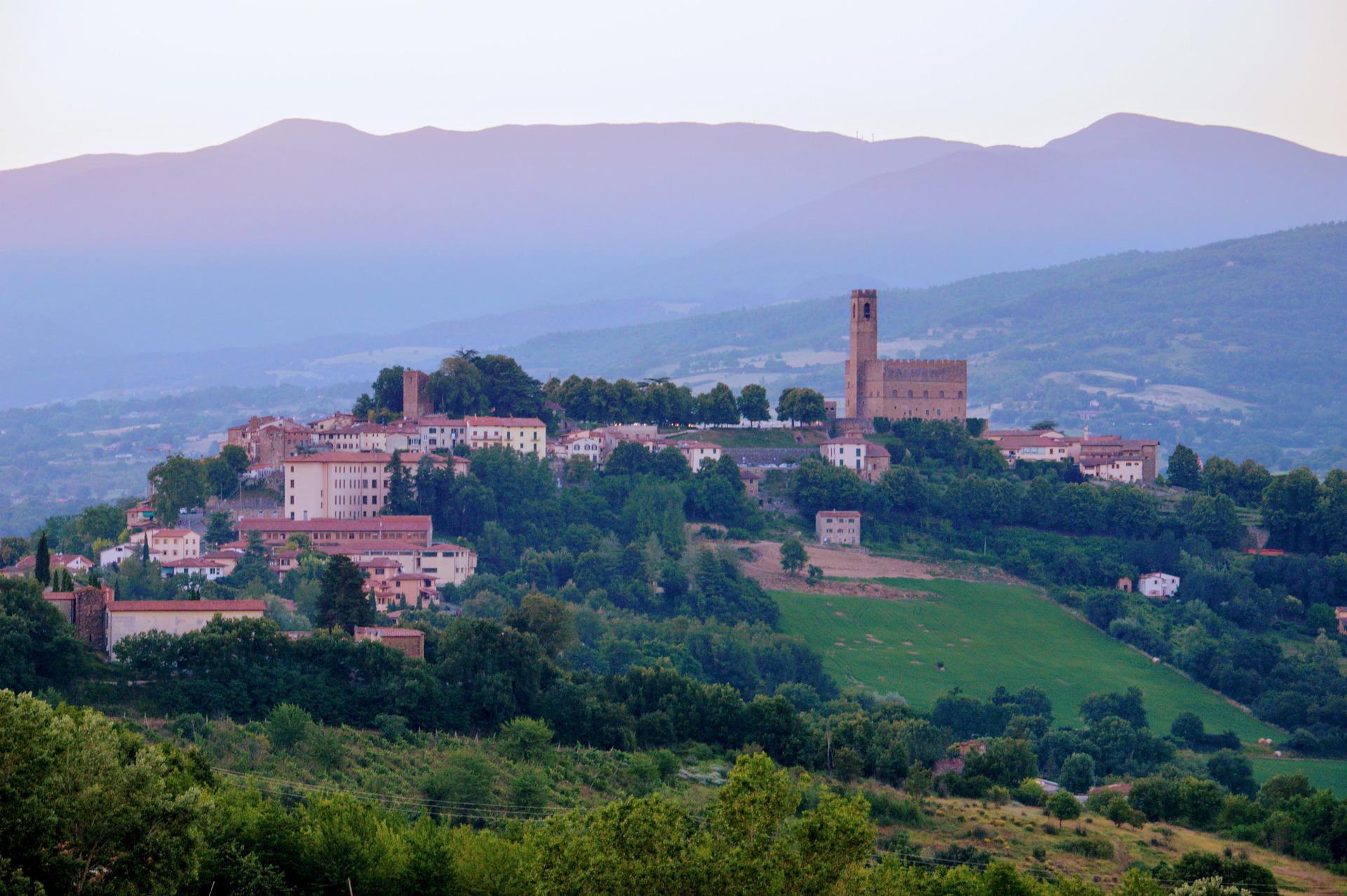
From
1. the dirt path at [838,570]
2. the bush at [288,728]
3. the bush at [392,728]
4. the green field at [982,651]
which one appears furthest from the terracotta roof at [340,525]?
the bush at [288,728]

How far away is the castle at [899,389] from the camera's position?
74688 millimetres

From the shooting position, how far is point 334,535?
55.2m

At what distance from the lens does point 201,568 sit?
51.1 m

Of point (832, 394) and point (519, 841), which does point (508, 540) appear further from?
point (832, 394)

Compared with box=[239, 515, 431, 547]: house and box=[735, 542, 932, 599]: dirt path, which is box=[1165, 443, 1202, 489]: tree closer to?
box=[735, 542, 932, 599]: dirt path

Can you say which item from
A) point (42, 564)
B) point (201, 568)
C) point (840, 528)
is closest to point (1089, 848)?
point (42, 564)

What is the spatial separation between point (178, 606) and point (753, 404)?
36118 millimetres

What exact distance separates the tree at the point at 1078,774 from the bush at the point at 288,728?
17.8 meters

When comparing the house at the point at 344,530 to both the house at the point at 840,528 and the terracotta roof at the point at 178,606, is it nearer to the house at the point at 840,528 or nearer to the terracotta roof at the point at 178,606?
the terracotta roof at the point at 178,606

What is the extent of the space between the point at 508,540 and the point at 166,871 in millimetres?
37363

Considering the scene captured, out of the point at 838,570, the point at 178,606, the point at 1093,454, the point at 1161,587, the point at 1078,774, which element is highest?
the point at 1093,454

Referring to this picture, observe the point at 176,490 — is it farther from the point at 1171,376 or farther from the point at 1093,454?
the point at 1171,376

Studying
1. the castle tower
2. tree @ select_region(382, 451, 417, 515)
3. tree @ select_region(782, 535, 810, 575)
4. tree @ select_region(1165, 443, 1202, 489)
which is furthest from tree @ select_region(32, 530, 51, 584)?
tree @ select_region(1165, 443, 1202, 489)

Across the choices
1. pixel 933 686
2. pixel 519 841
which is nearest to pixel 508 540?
pixel 933 686
